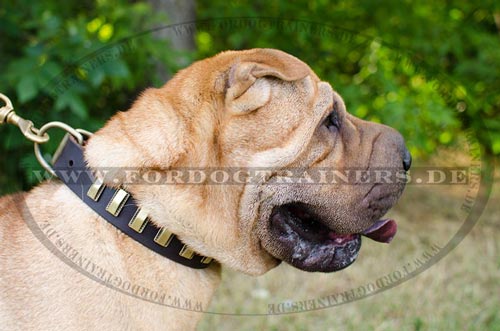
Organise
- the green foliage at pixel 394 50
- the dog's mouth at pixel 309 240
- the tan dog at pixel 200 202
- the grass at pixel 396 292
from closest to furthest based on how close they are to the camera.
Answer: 1. the tan dog at pixel 200 202
2. the dog's mouth at pixel 309 240
3. the grass at pixel 396 292
4. the green foliage at pixel 394 50

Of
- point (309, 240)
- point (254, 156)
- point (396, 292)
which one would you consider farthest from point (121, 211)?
point (396, 292)

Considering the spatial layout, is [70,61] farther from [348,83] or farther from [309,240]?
[348,83]

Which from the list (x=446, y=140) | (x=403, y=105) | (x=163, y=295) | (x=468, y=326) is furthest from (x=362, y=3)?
(x=163, y=295)

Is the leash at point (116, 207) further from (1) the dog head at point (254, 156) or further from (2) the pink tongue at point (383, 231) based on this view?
(2) the pink tongue at point (383, 231)

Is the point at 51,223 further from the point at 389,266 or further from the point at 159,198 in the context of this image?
the point at 389,266

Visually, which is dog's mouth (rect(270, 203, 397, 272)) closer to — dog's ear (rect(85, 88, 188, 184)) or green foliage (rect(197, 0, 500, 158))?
dog's ear (rect(85, 88, 188, 184))

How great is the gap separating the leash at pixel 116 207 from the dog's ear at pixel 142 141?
6 cm

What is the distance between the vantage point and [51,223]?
2.38 m

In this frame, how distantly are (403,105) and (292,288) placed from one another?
2.06 m

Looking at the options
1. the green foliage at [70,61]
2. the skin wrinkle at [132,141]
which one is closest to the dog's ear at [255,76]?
the skin wrinkle at [132,141]

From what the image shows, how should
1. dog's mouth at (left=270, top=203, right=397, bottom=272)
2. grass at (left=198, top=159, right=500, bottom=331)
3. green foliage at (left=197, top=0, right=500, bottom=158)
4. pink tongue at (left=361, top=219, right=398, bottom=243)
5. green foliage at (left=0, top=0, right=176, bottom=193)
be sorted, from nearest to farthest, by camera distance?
dog's mouth at (left=270, top=203, right=397, bottom=272) → pink tongue at (left=361, top=219, right=398, bottom=243) → grass at (left=198, top=159, right=500, bottom=331) → green foliage at (left=0, top=0, right=176, bottom=193) → green foliage at (left=197, top=0, right=500, bottom=158)

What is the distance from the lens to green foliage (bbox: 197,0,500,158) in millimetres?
5551

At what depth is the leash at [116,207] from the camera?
2307mm

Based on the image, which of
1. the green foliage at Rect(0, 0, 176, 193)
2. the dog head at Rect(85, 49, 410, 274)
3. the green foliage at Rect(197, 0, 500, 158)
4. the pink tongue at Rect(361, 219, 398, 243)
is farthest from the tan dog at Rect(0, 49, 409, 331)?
the green foliage at Rect(197, 0, 500, 158)
